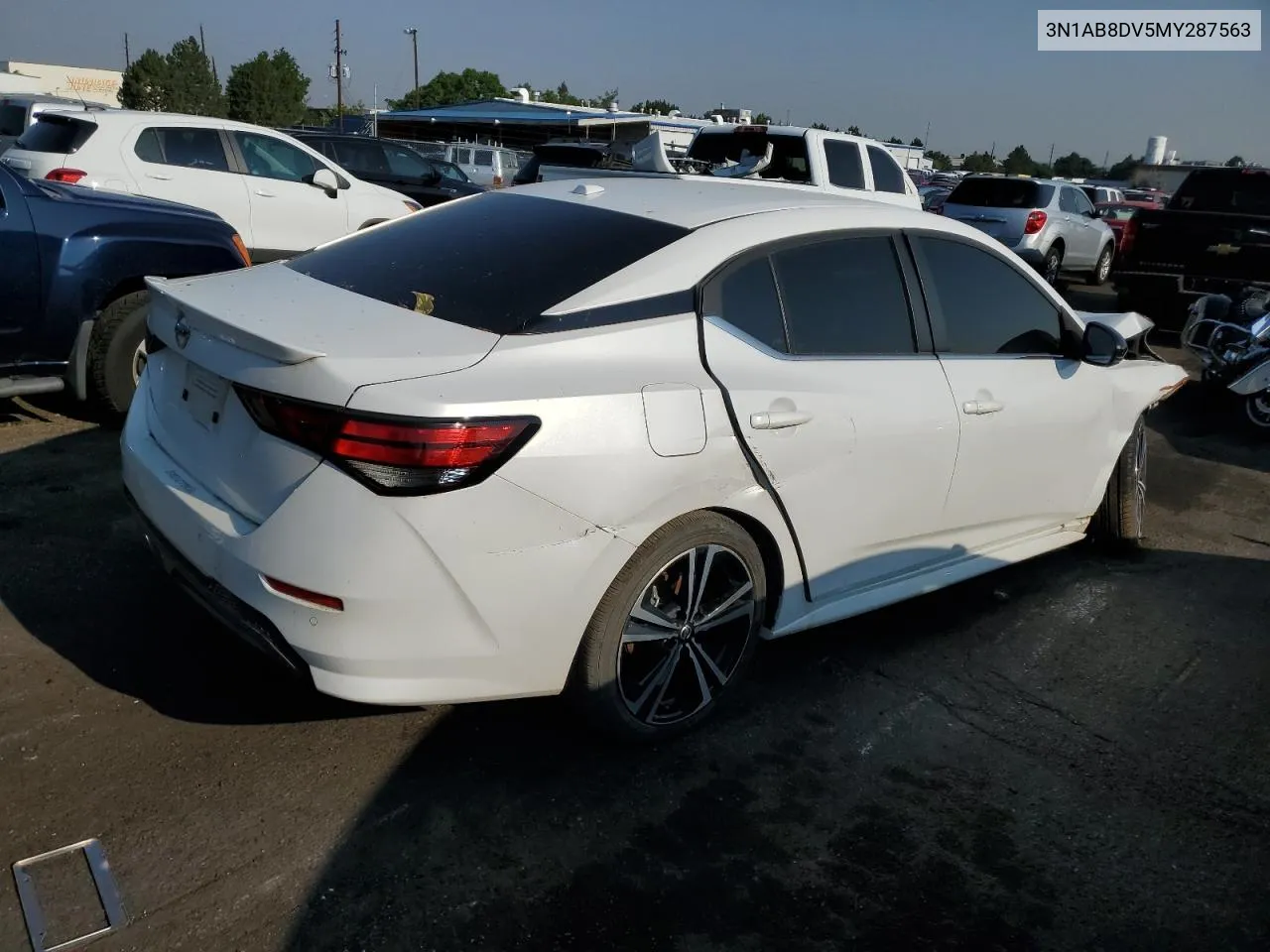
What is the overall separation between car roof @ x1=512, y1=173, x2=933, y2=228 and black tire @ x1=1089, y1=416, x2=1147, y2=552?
176cm

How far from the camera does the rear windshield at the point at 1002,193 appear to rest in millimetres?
15094

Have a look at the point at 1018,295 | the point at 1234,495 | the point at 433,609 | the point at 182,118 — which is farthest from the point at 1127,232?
the point at 433,609

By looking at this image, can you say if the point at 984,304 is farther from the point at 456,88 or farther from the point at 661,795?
the point at 456,88

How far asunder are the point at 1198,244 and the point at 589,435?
10185 mm

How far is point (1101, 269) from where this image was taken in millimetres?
17328

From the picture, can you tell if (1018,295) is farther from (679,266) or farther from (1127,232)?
(1127,232)

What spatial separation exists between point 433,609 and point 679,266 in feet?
4.10

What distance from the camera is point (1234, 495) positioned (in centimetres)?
646

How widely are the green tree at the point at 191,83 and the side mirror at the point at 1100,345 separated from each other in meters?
60.9

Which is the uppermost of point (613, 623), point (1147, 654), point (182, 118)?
point (182, 118)

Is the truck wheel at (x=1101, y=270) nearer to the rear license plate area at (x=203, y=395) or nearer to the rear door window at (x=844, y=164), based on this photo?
the rear door window at (x=844, y=164)

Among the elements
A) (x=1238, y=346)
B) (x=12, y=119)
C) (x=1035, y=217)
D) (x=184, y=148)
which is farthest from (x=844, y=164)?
(x=12, y=119)

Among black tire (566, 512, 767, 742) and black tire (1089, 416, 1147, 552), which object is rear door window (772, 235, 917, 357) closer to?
black tire (566, 512, 767, 742)

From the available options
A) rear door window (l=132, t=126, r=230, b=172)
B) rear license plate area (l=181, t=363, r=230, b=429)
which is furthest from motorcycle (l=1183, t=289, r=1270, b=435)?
rear door window (l=132, t=126, r=230, b=172)
